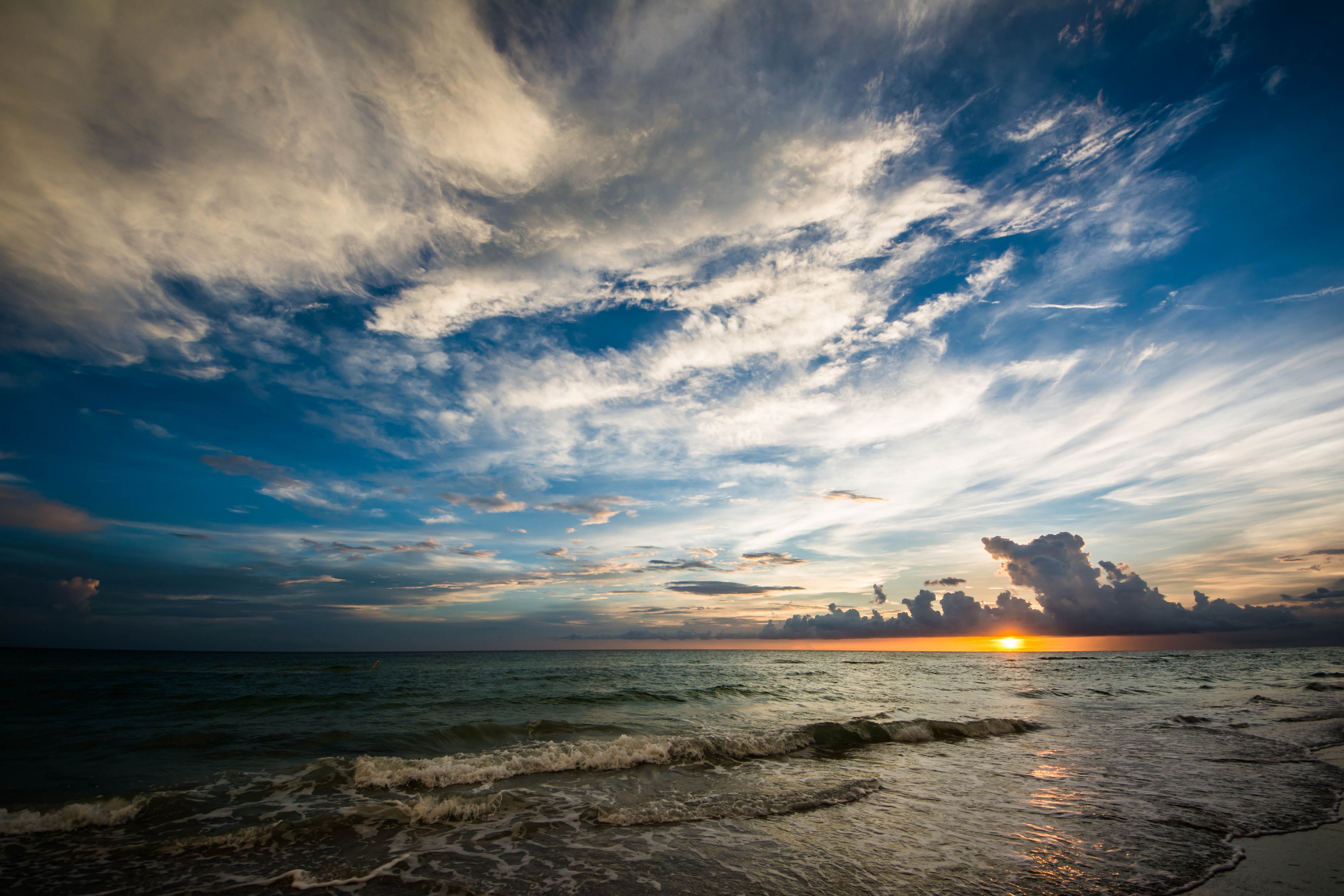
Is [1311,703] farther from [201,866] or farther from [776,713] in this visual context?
[201,866]

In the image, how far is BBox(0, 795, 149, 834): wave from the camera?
8.38 meters

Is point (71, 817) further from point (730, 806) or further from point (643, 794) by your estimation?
point (730, 806)

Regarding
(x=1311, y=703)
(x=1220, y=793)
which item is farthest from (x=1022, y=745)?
(x=1311, y=703)

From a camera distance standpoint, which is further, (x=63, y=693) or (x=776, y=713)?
(x=63, y=693)

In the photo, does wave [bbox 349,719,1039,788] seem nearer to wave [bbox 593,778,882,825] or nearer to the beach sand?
wave [bbox 593,778,882,825]

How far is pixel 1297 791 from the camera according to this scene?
10.1 metres

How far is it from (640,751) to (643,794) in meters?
3.34

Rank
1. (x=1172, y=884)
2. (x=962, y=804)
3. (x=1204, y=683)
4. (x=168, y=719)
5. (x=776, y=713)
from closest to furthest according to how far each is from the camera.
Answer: (x=1172, y=884), (x=962, y=804), (x=168, y=719), (x=776, y=713), (x=1204, y=683)

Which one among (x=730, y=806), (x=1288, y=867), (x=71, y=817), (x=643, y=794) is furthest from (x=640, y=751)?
(x=1288, y=867)

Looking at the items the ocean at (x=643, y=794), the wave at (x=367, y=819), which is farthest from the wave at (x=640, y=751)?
the wave at (x=367, y=819)

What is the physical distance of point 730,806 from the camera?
9.88 meters

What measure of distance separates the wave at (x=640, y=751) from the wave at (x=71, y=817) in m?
3.65

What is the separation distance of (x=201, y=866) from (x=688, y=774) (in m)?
9.10

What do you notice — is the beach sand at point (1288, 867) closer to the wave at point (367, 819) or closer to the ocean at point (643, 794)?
the ocean at point (643, 794)
